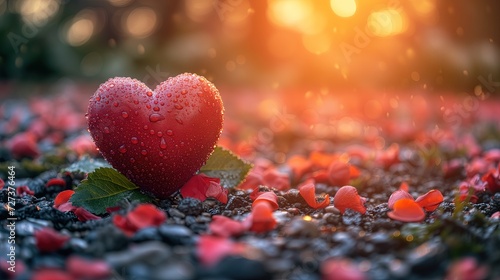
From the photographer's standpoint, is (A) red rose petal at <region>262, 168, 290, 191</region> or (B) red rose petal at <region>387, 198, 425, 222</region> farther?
(A) red rose petal at <region>262, 168, 290, 191</region>

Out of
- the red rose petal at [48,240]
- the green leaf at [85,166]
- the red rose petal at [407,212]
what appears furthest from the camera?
the green leaf at [85,166]

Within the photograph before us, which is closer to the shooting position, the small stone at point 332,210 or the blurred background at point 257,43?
the small stone at point 332,210

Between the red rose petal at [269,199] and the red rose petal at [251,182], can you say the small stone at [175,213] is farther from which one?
the red rose petal at [251,182]

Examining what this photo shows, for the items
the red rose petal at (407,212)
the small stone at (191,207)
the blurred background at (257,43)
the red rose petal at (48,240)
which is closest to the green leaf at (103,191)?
the small stone at (191,207)

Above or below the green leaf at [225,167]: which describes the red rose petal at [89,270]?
below

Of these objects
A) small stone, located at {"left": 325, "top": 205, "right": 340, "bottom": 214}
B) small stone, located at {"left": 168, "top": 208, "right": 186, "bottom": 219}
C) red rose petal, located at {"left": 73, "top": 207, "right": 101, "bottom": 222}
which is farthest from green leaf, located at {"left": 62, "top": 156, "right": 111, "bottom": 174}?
small stone, located at {"left": 325, "top": 205, "right": 340, "bottom": 214}

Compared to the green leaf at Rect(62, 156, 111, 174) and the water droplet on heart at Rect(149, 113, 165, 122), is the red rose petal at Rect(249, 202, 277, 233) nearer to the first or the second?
the water droplet on heart at Rect(149, 113, 165, 122)

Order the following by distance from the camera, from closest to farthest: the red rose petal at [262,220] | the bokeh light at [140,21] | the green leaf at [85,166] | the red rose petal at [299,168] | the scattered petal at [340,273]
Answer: the scattered petal at [340,273]
the red rose petal at [262,220]
the green leaf at [85,166]
the red rose petal at [299,168]
the bokeh light at [140,21]
